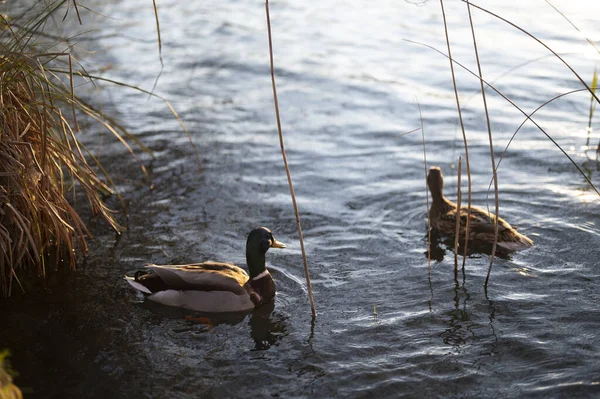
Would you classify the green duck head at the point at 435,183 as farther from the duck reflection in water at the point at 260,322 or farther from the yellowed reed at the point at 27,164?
the yellowed reed at the point at 27,164

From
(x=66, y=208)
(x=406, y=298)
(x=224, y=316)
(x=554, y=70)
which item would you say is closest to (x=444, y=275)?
(x=406, y=298)

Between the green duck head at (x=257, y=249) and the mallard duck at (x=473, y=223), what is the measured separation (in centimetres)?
223

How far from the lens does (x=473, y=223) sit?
8133mm

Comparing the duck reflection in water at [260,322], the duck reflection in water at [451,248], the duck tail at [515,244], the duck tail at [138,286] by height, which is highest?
the duck tail at [515,244]

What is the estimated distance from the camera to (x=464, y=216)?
8211mm

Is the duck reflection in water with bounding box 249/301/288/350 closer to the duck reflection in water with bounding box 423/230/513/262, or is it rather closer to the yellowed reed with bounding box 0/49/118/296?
the yellowed reed with bounding box 0/49/118/296

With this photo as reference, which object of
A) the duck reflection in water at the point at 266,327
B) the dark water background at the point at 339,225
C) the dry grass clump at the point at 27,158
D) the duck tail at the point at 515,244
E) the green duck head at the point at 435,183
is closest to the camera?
the dark water background at the point at 339,225

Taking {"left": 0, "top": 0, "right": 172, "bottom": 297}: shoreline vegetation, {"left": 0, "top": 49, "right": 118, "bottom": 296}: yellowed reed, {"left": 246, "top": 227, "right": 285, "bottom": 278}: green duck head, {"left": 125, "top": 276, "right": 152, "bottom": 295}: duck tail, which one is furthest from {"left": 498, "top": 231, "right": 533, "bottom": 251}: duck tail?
{"left": 0, "top": 49, "right": 118, "bottom": 296}: yellowed reed

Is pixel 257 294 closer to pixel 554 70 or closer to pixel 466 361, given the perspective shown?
pixel 466 361

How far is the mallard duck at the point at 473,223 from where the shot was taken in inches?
305

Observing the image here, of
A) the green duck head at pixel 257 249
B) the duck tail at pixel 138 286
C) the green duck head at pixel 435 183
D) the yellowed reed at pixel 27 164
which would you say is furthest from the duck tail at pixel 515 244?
the yellowed reed at pixel 27 164

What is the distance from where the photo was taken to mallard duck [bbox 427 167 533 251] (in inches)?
305

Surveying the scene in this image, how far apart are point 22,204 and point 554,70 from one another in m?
9.79

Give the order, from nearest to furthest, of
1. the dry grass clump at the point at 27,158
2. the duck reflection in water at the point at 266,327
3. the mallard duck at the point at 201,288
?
the duck reflection in water at the point at 266,327 → the dry grass clump at the point at 27,158 → the mallard duck at the point at 201,288
